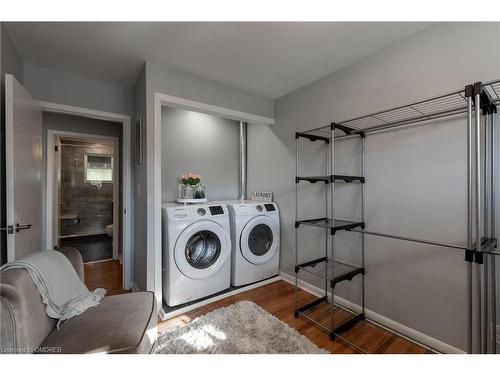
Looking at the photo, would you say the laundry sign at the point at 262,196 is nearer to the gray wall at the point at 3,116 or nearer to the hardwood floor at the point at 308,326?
the hardwood floor at the point at 308,326

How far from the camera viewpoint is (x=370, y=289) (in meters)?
1.86

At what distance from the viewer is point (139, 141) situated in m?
2.15

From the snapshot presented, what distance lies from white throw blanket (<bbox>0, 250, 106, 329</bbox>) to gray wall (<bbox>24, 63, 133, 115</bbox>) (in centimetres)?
152

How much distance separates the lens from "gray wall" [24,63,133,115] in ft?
6.57

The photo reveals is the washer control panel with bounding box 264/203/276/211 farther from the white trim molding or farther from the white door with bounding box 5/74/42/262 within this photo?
the white door with bounding box 5/74/42/262

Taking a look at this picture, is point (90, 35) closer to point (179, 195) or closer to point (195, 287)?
point (179, 195)

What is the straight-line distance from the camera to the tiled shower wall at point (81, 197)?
461cm

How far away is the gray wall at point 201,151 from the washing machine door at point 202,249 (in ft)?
2.71

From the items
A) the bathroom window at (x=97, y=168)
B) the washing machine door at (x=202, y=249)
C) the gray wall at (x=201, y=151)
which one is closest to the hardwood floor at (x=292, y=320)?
the washing machine door at (x=202, y=249)

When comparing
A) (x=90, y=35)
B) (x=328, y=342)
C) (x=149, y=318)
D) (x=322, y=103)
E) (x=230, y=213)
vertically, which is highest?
Answer: (x=90, y=35)

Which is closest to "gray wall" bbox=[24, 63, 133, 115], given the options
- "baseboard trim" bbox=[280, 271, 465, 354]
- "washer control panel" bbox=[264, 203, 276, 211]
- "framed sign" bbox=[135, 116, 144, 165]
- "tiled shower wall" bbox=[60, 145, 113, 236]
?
Result: "framed sign" bbox=[135, 116, 144, 165]

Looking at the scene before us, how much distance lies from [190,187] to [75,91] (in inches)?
55.6

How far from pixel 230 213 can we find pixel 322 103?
145 centimetres
